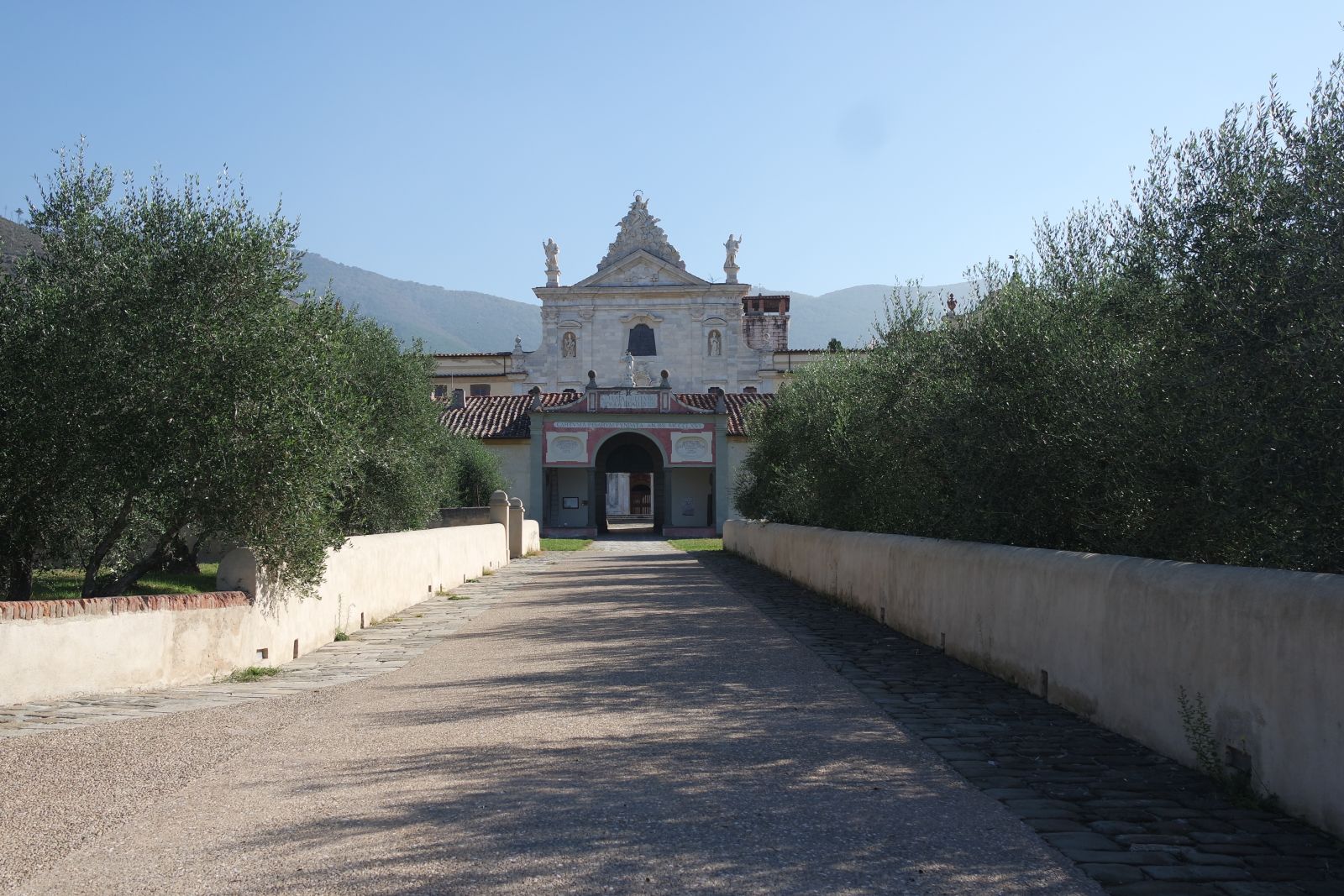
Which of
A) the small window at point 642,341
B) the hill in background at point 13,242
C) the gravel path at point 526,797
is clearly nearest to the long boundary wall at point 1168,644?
the gravel path at point 526,797

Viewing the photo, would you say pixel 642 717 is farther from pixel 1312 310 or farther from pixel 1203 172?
pixel 1203 172

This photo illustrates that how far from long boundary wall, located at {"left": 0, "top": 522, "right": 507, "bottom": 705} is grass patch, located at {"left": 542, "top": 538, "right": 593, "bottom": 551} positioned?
23266mm

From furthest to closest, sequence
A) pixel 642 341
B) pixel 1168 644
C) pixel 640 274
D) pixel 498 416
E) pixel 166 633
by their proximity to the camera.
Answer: pixel 640 274 → pixel 642 341 → pixel 498 416 → pixel 166 633 → pixel 1168 644

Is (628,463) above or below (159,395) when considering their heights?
above

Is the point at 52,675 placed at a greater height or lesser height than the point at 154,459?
lesser

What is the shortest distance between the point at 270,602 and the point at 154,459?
1.53m

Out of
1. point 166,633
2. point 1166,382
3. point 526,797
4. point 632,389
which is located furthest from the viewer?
point 632,389

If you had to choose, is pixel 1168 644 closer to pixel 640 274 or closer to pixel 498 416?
pixel 498 416

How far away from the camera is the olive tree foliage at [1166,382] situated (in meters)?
6.60

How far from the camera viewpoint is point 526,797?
5.36 meters

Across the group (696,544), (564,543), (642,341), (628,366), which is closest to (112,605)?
(696,544)

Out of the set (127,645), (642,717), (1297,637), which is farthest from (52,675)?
(1297,637)

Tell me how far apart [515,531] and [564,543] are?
854cm

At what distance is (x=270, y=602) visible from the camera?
10.2 m
